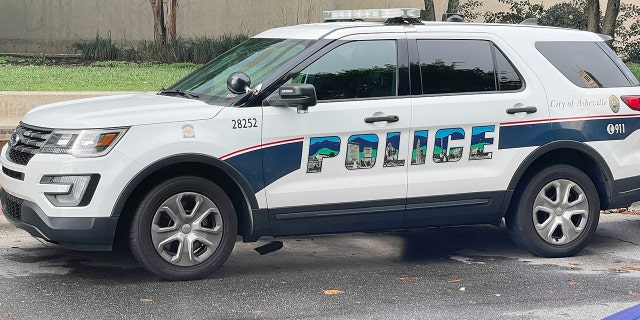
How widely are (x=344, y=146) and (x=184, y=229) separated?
3.97ft

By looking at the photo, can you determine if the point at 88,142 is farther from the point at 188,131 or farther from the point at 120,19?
the point at 120,19

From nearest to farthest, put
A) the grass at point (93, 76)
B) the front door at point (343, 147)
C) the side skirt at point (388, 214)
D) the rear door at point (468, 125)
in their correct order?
the front door at point (343, 147) → the side skirt at point (388, 214) → the rear door at point (468, 125) → the grass at point (93, 76)

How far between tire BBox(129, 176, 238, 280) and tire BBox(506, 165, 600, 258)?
7.33 ft

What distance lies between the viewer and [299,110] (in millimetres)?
7305

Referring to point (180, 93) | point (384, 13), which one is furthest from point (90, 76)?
point (384, 13)

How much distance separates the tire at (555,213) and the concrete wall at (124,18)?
1759 cm

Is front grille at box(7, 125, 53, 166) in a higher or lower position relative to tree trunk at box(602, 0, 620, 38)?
lower

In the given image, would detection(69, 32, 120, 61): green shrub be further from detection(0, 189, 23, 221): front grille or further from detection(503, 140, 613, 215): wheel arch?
detection(503, 140, 613, 215): wheel arch

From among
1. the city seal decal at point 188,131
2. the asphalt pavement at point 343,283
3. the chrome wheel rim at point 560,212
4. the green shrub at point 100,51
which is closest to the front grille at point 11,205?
the asphalt pavement at point 343,283

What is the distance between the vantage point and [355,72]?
760cm

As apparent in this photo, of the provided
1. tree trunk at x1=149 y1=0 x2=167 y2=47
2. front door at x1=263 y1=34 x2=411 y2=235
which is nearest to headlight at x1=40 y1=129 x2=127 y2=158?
front door at x1=263 y1=34 x2=411 y2=235

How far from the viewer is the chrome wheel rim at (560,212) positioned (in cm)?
819

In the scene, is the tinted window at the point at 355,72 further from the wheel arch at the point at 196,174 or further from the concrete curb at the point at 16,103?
the concrete curb at the point at 16,103

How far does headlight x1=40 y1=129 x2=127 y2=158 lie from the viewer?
6871 mm
